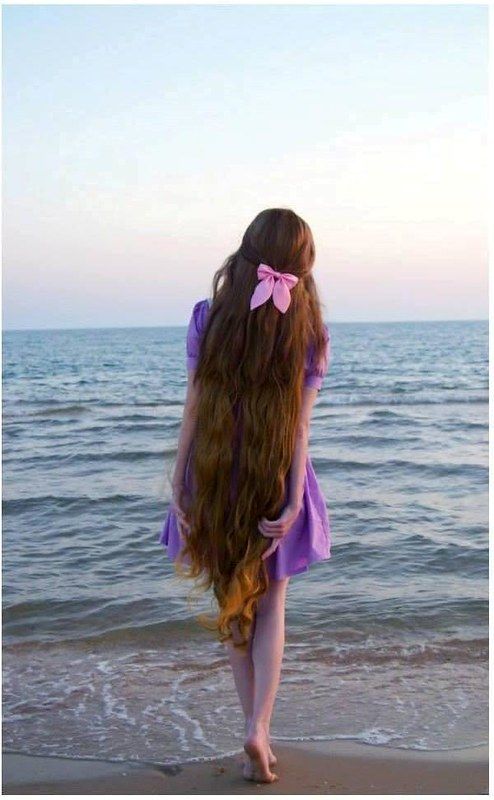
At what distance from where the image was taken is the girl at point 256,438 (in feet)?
10.8

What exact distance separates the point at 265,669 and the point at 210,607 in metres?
2.19

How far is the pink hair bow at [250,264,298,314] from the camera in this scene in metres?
3.25

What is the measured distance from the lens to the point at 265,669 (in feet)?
11.0

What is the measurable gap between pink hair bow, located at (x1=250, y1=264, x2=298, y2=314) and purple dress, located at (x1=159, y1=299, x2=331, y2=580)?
218 millimetres

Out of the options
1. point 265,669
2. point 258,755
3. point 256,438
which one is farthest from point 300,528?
point 258,755

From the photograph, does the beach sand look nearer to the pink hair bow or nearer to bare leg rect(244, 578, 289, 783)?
bare leg rect(244, 578, 289, 783)

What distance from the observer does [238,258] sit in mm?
3371

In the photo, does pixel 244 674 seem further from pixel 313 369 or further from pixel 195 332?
pixel 195 332

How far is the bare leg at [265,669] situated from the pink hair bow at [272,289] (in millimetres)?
981

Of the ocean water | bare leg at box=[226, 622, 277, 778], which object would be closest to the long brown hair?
bare leg at box=[226, 622, 277, 778]

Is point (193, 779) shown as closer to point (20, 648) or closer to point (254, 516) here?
point (254, 516)

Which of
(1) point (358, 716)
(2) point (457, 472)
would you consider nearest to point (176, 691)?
(1) point (358, 716)

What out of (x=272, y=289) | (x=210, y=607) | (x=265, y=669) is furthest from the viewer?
(x=210, y=607)

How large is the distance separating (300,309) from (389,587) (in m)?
2.89
